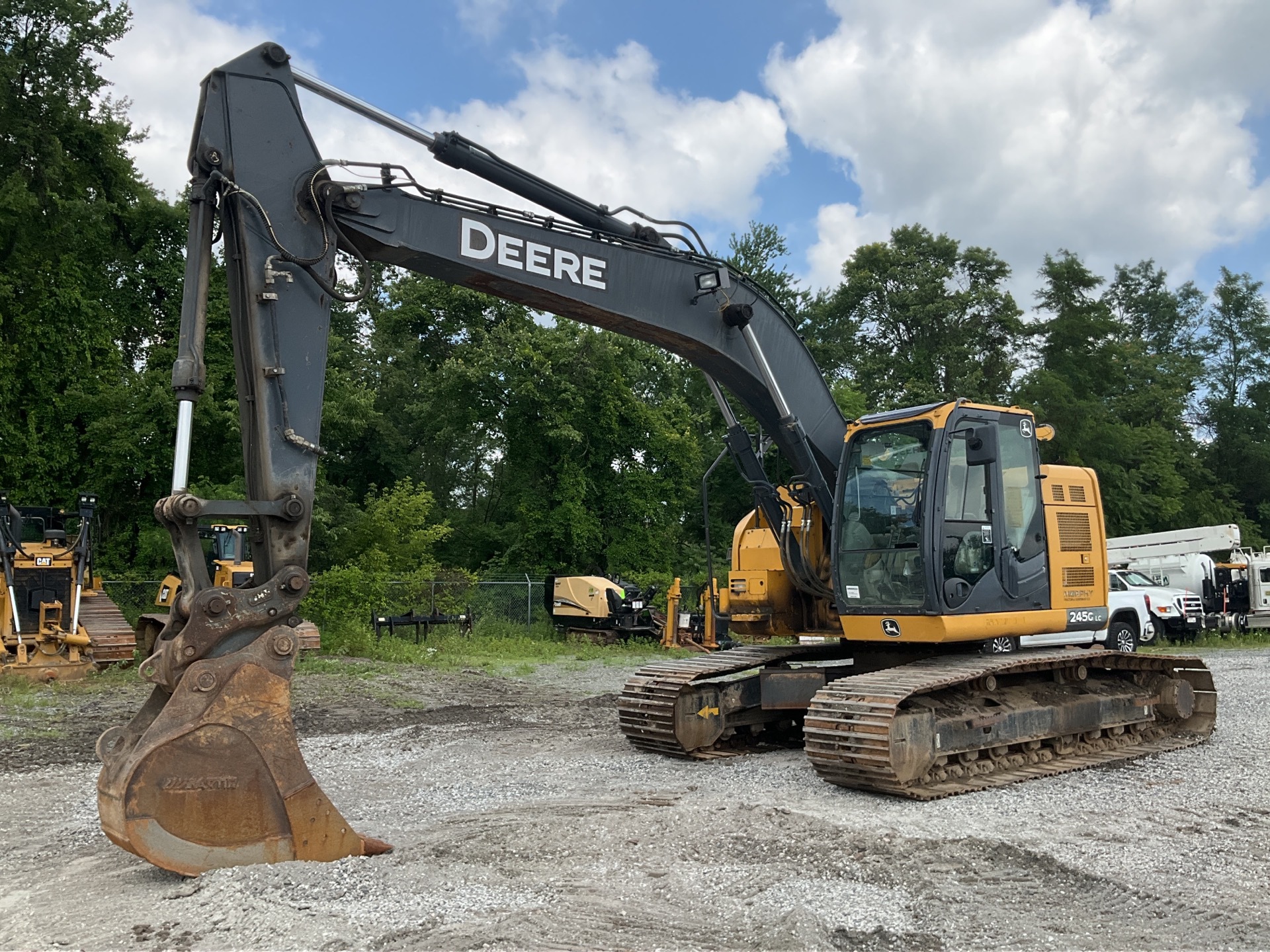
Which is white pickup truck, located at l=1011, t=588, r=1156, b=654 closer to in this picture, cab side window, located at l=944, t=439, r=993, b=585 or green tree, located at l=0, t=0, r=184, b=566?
cab side window, located at l=944, t=439, r=993, b=585

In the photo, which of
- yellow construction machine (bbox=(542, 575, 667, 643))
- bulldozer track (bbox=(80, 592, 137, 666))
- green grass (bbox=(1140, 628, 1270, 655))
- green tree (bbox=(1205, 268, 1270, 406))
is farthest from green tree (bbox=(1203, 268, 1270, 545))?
bulldozer track (bbox=(80, 592, 137, 666))

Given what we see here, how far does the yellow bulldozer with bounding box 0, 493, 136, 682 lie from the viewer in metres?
13.9

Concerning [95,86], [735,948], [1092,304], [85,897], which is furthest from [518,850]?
[1092,304]

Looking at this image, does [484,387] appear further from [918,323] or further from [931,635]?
[931,635]

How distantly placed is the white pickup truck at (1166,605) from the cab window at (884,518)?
13827mm

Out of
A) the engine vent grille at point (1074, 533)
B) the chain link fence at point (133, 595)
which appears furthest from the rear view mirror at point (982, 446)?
the chain link fence at point (133, 595)

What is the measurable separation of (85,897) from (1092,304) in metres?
43.2

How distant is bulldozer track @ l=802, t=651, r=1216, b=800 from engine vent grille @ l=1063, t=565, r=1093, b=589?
0.57 meters

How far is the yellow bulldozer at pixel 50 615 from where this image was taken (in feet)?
45.5

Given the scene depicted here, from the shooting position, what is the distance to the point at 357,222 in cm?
624

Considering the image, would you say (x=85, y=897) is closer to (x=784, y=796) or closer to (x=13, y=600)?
(x=784, y=796)

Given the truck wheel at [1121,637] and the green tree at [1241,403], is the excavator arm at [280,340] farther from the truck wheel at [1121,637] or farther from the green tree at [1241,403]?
the green tree at [1241,403]

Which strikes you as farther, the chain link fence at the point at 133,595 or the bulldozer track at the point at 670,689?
the chain link fence at the point at 133,595

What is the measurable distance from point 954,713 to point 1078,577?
6.63ft
